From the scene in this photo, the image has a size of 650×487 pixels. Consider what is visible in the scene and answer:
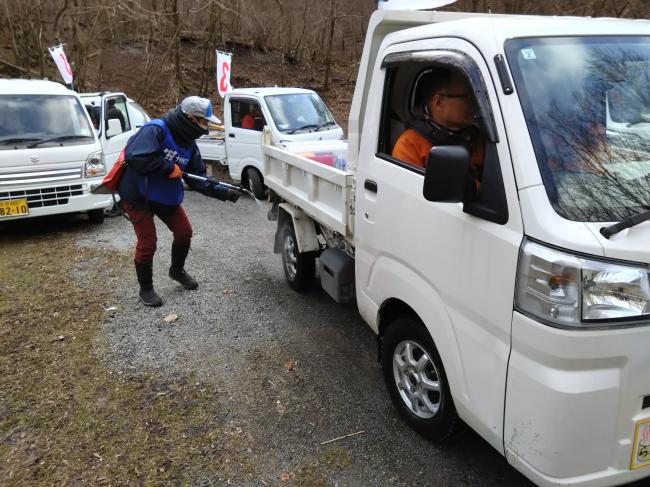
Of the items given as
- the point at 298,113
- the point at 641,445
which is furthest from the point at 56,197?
the point at 641,445

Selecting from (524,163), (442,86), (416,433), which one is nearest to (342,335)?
(416,433)

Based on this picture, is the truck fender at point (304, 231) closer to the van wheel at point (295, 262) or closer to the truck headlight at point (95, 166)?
the van wheel at point (295, 262)

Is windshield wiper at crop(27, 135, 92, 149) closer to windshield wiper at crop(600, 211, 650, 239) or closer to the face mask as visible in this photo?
the face mask

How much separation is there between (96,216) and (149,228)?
3.48 meters

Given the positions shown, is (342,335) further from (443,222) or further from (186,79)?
(186,79)

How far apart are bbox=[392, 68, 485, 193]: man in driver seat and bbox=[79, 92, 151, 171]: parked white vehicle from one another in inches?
254

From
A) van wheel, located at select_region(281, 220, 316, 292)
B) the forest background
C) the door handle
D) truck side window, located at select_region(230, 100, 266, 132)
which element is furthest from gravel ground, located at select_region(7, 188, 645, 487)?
the forest background

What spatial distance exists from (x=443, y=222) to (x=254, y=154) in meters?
7.46

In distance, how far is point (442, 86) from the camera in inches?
109

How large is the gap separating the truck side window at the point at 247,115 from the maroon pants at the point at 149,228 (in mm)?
4679

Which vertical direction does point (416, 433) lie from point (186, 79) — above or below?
below

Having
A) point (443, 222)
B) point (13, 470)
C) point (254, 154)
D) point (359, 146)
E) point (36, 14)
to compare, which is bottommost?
point (13, 470)

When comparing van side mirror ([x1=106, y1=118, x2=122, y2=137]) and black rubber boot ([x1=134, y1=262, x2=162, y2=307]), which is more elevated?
van side mirror ([x1=106, y1=118, x2=122, y2=137])

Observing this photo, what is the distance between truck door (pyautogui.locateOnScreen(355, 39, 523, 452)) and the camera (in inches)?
79.7
